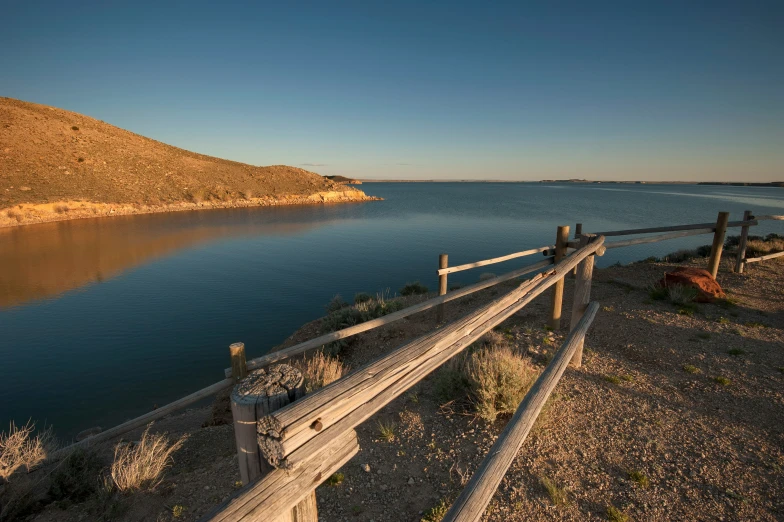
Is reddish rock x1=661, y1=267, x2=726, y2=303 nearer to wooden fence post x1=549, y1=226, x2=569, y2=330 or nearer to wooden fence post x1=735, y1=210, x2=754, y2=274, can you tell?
wooden fence post x1=735, y1=210, x2=754, y2=274

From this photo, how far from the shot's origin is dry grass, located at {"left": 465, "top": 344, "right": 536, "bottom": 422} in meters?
4.25

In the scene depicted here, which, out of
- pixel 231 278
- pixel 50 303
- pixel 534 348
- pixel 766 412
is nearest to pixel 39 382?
pixel 50 303

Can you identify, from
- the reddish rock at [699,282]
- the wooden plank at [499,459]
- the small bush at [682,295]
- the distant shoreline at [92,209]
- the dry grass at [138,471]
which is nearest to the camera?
the wooden plank at [499,459]

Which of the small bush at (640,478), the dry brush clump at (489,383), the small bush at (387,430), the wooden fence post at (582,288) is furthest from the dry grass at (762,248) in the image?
the small bush at (387,430)

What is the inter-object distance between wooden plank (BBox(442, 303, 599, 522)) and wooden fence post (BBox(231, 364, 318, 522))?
0.74 m

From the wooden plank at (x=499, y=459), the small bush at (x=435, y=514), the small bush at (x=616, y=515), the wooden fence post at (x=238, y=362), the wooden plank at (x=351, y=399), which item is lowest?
the small bush at (x=435, y=514)

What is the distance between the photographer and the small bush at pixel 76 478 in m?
3.88

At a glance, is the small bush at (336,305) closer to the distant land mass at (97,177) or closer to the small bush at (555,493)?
the small bush at (555,493)

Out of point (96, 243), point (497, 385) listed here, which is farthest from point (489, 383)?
point (96, 243)

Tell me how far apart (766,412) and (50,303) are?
743 inches

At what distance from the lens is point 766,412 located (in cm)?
429

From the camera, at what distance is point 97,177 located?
3997 cm

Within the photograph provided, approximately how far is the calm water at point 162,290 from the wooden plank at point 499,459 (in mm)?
7887

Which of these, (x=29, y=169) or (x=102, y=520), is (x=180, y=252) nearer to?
(x=102, y=520)
